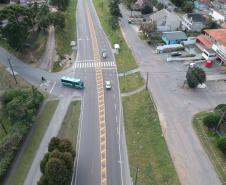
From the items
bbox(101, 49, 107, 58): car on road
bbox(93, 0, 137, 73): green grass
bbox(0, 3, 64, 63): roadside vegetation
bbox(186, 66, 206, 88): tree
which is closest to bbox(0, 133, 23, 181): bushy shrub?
bbox(0, 3, 64, 63): roadside vegetation

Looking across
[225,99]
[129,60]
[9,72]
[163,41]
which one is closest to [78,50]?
[129,60]

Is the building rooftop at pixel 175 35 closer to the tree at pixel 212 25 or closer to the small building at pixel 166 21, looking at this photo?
the small building at pixel 166 21

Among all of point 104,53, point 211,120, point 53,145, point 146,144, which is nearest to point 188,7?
point 104,53

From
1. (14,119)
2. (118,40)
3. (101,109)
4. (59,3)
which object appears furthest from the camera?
(59,3)

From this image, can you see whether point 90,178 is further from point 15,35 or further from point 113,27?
point 113,27

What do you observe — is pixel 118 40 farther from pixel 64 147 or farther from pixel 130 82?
pixel 64 147
